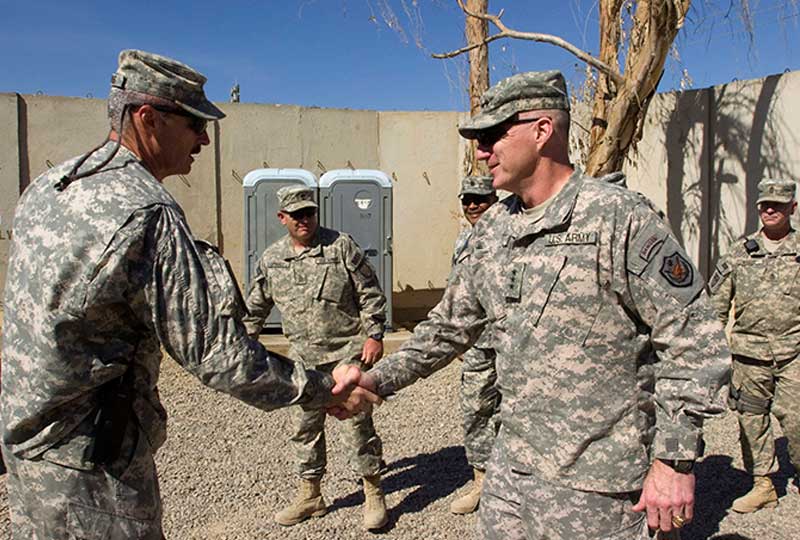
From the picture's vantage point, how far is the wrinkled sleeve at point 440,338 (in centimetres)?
257

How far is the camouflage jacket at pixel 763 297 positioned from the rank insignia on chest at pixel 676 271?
7.97 ft

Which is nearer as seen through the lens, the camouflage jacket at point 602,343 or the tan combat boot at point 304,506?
the camouflage jacket at point 602,343

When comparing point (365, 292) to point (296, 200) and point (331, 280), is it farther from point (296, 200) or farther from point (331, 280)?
point (296, 200)

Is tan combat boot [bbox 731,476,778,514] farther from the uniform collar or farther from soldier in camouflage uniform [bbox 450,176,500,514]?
the uniform collar

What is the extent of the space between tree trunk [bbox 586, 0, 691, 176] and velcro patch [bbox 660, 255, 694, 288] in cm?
452

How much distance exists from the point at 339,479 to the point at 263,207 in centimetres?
418

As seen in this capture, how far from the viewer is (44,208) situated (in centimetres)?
192

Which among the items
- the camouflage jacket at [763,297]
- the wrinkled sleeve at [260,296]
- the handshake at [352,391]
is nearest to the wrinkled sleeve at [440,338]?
the handshake at [352,391]

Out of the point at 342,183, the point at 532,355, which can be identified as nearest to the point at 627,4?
the point at 342,183

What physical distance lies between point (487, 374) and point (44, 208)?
294 cm

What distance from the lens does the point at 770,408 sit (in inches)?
170

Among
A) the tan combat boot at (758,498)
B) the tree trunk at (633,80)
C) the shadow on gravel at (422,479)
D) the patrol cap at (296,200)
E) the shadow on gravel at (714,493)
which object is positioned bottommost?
the shadow on gravel at (422,479)

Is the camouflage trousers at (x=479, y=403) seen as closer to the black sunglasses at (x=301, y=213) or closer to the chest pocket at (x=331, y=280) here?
the chest pocket at (x=331, y=280)

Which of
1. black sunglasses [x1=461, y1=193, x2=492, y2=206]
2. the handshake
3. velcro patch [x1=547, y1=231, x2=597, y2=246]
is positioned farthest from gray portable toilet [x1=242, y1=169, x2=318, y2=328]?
velcro patch [x1=547, y1=231, x2=597, y2=246]
